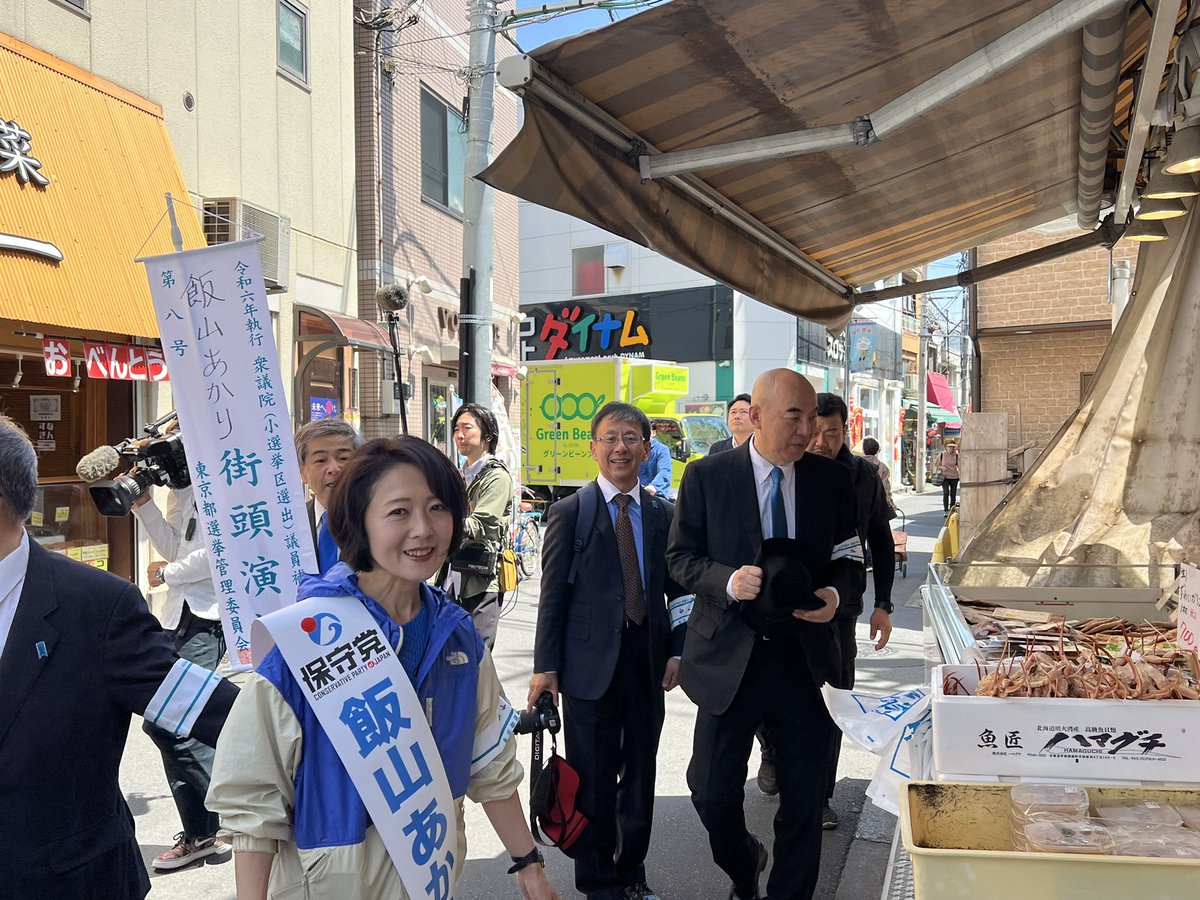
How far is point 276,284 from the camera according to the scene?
10578mm

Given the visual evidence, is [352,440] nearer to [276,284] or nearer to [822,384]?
[276,284]

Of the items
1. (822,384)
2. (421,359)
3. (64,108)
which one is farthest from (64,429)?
(822,384)

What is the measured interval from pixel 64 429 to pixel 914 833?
29.5 ft

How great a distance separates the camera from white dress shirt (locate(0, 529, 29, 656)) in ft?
6.61

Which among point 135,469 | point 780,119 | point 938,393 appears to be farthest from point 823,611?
point 938,393

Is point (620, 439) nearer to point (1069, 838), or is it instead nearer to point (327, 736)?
point (327, 736)

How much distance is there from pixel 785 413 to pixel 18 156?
22.4ft

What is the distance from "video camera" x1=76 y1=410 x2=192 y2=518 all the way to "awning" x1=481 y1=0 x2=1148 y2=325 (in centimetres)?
261

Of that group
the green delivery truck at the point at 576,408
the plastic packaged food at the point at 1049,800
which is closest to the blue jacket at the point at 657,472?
the plastic packaged food at the point at 1049,800

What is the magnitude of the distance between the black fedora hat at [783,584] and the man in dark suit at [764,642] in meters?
0.05

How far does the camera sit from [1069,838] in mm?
1567

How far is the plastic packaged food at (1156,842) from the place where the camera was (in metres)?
1.54

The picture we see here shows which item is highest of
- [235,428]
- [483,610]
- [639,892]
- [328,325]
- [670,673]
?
[328,325]

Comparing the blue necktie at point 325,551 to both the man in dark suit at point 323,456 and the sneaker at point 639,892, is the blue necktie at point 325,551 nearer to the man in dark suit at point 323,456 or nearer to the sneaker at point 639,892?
the man in dark suit at point 323,456
